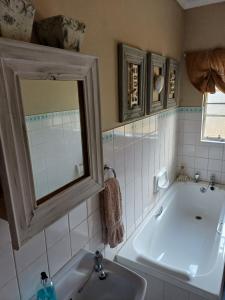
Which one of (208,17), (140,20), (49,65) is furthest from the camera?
(208,17)

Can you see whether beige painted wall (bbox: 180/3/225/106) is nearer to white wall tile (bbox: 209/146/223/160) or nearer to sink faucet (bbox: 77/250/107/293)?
white wall tile (bbox: 209/146/223/160)

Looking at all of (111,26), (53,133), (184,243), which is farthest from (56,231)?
(184,243)

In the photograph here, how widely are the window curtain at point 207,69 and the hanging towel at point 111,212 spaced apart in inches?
71.9

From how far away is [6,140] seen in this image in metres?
0.66

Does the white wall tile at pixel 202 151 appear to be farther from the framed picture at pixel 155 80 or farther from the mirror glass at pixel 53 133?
the mirror glass at pixel 53 133

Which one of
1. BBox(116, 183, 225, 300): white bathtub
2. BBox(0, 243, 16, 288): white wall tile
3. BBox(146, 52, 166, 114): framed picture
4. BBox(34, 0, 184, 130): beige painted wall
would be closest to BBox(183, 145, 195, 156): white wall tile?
BBox(116, 183, 225, 300): white bathtub

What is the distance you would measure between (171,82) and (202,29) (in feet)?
2.56

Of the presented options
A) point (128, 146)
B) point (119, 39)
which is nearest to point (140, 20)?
point (119, 39)

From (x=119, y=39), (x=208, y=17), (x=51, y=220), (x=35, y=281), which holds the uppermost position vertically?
(x=208, y=17)

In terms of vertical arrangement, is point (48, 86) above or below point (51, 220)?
above

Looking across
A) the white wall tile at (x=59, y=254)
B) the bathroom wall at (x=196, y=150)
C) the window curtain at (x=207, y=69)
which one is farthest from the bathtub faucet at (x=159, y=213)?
the window curtain at (x=207, y=69)

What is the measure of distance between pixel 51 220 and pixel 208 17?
2771mm

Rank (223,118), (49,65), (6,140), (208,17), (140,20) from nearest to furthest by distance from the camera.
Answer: (6,140) → (49,65) → (140,20) → (208,17) → (223,118)

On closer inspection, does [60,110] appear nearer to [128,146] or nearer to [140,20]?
[128,146]
